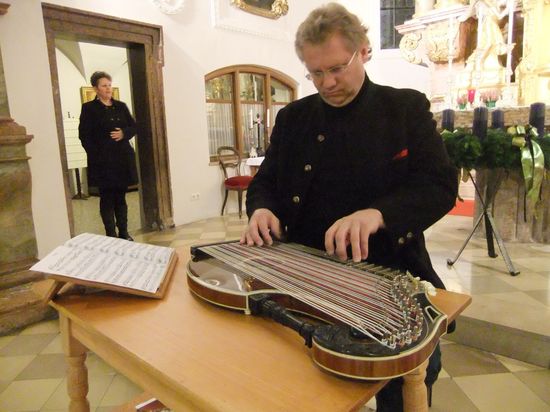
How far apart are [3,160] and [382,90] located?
92.5 inches

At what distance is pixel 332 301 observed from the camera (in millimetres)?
735

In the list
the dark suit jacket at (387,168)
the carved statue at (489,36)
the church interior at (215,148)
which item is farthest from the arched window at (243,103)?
the dark suit jacket at (387,168)

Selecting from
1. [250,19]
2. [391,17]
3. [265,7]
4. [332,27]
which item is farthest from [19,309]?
[391,17]

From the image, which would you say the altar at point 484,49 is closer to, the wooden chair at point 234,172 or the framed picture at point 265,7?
the framed picture at point 265,7

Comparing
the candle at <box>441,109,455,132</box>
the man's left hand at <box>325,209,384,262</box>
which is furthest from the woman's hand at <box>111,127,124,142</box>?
the man's left hand at <box>325,209,384,262</box>

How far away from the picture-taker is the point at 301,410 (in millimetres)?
527

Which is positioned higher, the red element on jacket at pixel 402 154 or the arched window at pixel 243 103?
the arched window at pixel 243 103

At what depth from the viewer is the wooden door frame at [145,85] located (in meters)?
3.64

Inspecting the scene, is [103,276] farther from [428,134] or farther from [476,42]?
[476,42]

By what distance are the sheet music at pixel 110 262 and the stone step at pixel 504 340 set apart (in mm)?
1625

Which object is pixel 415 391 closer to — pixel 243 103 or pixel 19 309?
pixel 19 309

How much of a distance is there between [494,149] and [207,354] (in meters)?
2.53

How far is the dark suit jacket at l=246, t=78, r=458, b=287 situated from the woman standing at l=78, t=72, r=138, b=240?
9.34 ft

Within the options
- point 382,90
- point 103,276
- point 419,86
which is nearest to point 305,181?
point 382,90
